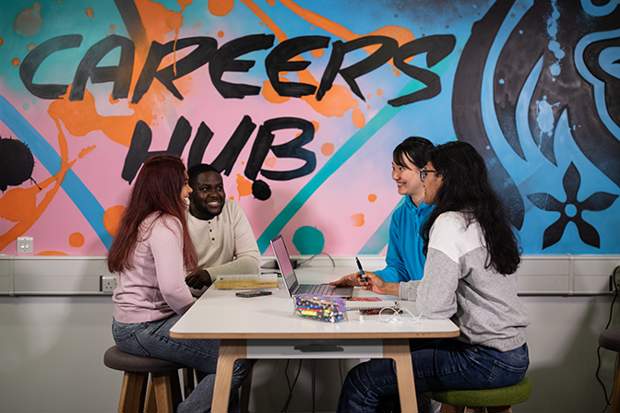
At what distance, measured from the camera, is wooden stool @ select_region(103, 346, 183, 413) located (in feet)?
8.83

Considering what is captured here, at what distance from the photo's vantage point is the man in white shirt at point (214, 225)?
3518 millimetres

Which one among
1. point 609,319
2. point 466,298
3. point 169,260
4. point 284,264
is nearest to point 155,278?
point 169,260

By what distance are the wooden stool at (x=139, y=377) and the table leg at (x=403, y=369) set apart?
0.91 meters

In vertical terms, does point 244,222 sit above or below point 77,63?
below

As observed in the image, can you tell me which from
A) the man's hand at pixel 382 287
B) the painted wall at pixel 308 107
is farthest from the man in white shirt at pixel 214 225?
the man's hand at pixel 382 287

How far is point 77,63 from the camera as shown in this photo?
3.64m

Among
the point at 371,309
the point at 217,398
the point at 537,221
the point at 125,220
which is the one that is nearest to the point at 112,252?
the point at 125,220

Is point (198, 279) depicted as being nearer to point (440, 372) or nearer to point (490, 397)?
point (440, 372)

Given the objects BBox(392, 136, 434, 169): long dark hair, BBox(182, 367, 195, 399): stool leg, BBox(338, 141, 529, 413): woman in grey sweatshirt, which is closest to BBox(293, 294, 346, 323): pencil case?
BBox(338, 141, 529, 413): woman in grey sweatshirt

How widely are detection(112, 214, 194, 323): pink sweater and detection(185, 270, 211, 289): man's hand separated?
0.39 m

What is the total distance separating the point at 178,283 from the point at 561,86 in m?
2.24

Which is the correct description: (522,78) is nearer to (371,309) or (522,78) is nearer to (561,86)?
(561,86)

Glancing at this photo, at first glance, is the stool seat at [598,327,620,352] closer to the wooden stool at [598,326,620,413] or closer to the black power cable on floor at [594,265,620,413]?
the wooden stool at [598,326,620,413]

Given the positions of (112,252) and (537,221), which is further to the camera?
(537,221)
